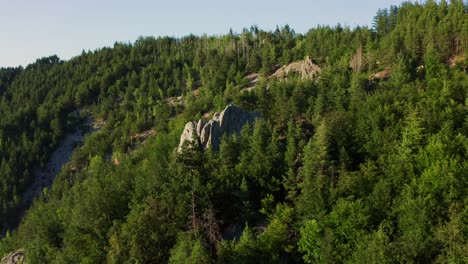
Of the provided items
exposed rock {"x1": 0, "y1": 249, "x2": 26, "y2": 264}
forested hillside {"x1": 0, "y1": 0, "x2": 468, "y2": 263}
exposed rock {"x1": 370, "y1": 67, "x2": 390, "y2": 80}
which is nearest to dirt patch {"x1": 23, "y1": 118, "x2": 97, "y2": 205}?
forested hillside {"x1": 0, "y1": 0, "x2": 468, "y2": 263}

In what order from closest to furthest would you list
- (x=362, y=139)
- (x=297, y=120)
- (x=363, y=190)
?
(x=363, y=190) → (x=362, y=139) → (x=297, y=120)

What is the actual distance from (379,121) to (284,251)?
2958cm

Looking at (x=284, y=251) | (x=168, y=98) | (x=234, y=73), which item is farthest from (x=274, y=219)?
(x=168, y=98)

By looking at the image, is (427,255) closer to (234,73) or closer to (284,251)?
(284,251)

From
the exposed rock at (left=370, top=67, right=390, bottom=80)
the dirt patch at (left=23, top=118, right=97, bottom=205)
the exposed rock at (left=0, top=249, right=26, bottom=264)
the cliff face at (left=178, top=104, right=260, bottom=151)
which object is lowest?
the exposed rock at (left=0, top=249, right=26, bottom=264)

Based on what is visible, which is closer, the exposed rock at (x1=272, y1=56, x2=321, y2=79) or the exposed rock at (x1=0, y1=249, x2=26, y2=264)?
the exposed rock at (x1=0, y1=249, x2=26, y2=264)

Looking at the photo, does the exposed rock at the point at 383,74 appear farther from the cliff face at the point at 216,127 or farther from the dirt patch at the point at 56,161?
Answer: the dirt patch at the point at 56,161

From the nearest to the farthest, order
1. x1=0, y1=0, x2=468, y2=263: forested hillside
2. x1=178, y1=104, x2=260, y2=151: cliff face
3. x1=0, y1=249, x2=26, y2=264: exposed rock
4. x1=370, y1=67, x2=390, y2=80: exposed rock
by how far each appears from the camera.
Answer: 1. x1=0, y1=0, x2=468, y2=263: forested hillside
2. x1=0, y1=249, x2=26, y2=264: exposed rock
3. x1=178, y1=104, x2=260, y2=151: cliff face
4. x1=370, y1=67, x2=390, y2=80: exposed rock

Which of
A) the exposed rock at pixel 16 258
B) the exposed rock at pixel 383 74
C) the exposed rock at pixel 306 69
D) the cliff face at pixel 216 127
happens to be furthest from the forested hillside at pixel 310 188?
the exposed rock at pixel 306 69

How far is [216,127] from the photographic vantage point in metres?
85.2

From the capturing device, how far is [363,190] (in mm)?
56375

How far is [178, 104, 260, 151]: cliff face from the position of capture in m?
83.1

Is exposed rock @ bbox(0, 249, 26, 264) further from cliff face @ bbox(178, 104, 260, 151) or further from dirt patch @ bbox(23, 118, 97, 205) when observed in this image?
dirt patch @ bbox(23, 118, 97, 205)

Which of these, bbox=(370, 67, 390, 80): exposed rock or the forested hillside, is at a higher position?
bbox=(370, 67, 390, 80): exposed rock
